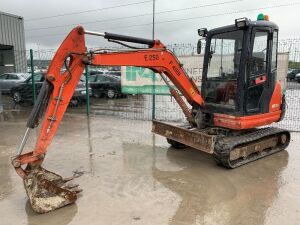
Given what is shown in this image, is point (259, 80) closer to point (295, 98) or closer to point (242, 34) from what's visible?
point (242, 34)

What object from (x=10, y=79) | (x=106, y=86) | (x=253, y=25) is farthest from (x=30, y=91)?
(x=253, y=25)

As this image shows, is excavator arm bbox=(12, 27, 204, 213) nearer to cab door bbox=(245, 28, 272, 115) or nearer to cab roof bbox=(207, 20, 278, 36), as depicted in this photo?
cab roof bbox=(207, 20, 278, 36)

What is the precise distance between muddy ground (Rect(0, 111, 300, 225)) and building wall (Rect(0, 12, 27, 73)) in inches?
560

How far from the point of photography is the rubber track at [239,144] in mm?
5879

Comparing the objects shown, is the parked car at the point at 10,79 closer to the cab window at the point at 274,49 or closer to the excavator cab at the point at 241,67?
the excavator cab at the point at 241,67

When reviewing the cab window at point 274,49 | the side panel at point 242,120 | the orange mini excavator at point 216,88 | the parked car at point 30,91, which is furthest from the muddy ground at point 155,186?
the parked car at point 30,91

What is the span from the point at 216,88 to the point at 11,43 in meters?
19.6

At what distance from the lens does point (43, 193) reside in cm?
449

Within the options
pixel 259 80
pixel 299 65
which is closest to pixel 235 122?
pixel 259 80

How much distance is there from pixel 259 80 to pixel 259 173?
6.20ft

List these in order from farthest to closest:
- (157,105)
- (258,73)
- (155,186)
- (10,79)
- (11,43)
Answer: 1. (11,43)
2. (10,79)
3. (157,105)
4. (258,73)
5. (155,186)

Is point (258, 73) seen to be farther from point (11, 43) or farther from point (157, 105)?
point (11, 43)

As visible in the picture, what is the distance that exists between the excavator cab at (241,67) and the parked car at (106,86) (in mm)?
10527

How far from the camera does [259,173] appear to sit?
19.4 feet
